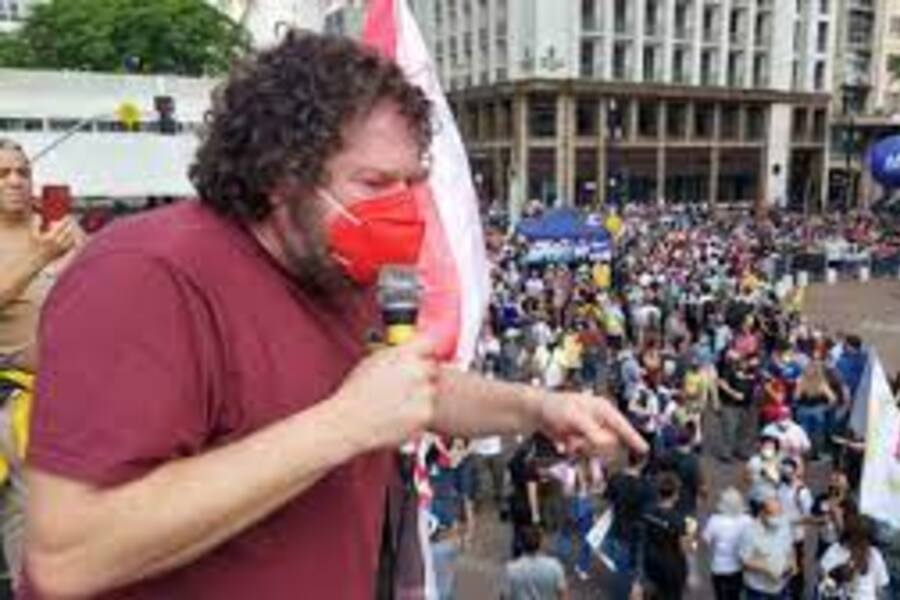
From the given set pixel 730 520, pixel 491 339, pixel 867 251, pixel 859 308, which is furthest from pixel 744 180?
pixel 730 520

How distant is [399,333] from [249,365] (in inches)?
9.8

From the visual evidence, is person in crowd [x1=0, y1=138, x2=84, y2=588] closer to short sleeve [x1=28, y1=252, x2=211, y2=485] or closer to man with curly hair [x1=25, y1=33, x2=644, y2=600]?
man with curly hair [x1=25, y1=33, x2=644, y2=600]

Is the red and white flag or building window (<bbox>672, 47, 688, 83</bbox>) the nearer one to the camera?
the red and white flag

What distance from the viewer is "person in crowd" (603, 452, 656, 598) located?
930 centimetres

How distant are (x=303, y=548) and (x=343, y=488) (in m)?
0.13

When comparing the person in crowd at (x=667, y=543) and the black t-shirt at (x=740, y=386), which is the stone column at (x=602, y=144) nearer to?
the black t-shirt at (x=740, y=386)

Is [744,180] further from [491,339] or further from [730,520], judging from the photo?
[730,520]

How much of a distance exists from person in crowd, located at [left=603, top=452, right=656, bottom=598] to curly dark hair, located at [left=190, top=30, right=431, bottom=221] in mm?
7666

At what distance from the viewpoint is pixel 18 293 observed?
3.18 metres

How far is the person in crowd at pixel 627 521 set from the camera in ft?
30.5

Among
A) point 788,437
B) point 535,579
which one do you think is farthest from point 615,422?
point 788,437

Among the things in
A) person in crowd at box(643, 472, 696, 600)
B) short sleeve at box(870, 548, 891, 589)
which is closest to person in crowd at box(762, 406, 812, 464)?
person in crowd at box(643, 472, 696, 600)

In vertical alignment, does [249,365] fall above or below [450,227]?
above

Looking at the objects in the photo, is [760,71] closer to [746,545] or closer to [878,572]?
[746,545]
